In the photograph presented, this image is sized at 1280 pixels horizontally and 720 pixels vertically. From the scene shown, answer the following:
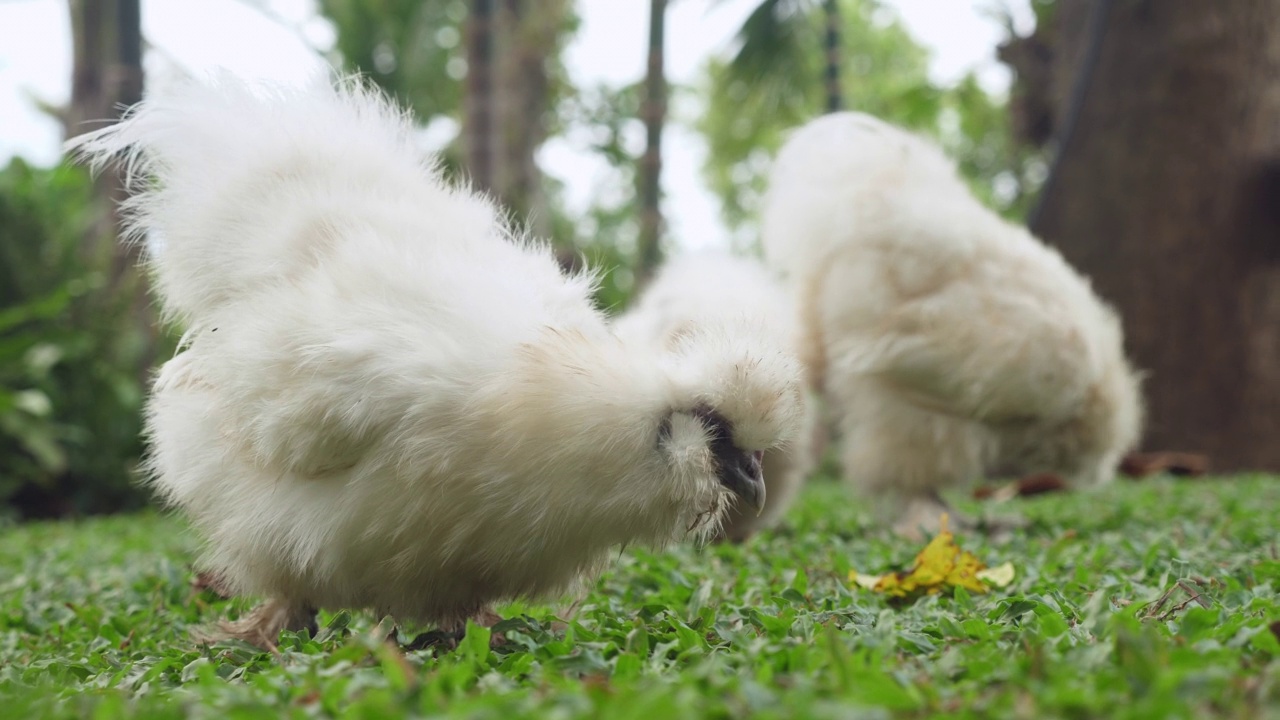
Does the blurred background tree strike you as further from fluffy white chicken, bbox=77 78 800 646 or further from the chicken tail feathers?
fluffy white chicken, bbox=77 78 800 646

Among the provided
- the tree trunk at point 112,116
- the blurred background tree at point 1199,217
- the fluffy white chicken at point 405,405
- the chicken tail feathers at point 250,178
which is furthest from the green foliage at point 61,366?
the blurred background tree at point 1199,217

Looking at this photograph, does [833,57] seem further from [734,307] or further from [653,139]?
[734,307]

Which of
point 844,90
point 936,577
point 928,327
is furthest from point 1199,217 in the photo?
point 844,90

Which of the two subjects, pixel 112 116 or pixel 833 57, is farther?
pixel 833 57

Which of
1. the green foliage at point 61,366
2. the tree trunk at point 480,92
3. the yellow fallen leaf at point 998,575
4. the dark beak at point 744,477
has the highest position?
the tree trunk at point 480,92

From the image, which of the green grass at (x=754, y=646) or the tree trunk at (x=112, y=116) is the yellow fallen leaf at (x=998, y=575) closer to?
the green grass at (x=754, y=646)

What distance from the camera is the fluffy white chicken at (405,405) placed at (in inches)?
85.2

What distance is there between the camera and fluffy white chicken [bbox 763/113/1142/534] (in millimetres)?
4227

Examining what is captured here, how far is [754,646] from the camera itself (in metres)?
2.05

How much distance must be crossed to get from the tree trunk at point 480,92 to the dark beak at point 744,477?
202 inches

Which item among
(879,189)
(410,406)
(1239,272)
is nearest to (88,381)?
(879,189)

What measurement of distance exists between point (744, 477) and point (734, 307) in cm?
144

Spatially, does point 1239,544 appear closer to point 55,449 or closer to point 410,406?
point 410,406

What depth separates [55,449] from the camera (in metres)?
7.05
